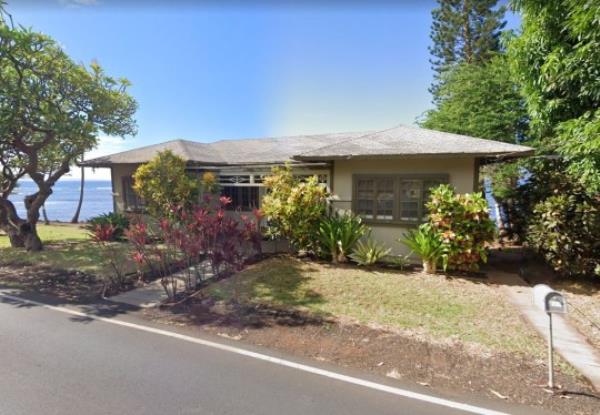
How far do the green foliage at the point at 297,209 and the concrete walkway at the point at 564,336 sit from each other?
5.07 meters

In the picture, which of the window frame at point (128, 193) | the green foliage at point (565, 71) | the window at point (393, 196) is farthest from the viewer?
the window frame at point (128, 193)

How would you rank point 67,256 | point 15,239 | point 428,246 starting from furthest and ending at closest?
1. point 15,239
2. point 67,256
3. point 428,246

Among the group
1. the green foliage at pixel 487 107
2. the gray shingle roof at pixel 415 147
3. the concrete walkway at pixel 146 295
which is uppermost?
the green foliage at pixel 487 107

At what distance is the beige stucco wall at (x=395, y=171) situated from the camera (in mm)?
8820

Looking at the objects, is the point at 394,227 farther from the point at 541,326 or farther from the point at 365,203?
the point at 541,326

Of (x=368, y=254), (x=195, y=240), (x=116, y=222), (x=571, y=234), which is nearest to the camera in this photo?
(x=195, y=240)

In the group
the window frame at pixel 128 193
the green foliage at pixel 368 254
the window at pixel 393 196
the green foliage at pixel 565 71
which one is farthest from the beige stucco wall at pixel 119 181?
the green foliage at pixel 565 71

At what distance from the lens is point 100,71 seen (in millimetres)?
10742

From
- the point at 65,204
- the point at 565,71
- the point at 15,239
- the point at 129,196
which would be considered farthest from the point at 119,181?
the point at 65,204

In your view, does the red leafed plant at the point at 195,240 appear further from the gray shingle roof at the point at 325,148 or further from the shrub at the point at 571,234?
the shrub at the point at 571,234

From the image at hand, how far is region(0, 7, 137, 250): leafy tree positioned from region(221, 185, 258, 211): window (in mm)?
4486

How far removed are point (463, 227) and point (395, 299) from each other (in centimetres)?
294

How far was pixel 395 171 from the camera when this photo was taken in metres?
9.48

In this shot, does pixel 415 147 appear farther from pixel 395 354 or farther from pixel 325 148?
pixel 395 354
